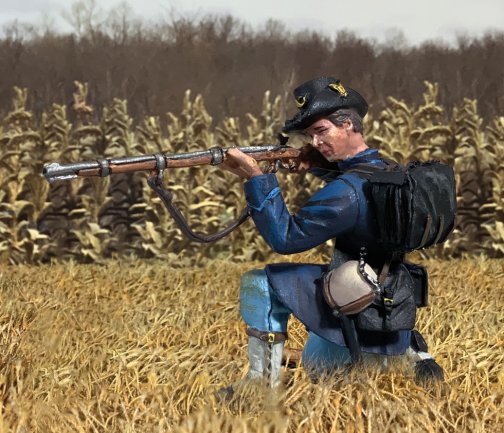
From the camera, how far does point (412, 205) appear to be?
A: 3.38 m

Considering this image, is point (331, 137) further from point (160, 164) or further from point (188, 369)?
point (188, 369)

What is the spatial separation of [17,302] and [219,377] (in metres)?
1.92

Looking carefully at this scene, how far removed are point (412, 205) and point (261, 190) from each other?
0.57 m

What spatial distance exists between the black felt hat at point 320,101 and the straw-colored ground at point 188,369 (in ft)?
3.37

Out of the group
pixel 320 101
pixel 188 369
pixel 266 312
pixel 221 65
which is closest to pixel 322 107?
pixel 320 101

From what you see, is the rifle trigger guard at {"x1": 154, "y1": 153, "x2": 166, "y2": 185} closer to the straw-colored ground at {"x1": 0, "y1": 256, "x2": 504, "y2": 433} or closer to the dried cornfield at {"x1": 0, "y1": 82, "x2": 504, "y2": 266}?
the straw-colored ground at {"x1": 0, "y1": 256, "x2": 504, "y2": 433}

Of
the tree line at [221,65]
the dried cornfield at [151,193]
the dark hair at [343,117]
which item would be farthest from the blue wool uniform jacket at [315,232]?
the tree line at [221,65]

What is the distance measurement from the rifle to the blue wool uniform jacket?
0.24m

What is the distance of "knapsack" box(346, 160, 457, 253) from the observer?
3.41 metres

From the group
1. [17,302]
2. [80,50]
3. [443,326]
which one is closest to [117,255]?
[17,302]

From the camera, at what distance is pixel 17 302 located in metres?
5.64

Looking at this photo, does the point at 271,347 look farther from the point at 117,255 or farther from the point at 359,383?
the point at 117,255

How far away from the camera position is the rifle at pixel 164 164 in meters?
3.45

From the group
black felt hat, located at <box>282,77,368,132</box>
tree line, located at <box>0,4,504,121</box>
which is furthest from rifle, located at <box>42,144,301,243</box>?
tree line, located at <box>0,4,504,121</box>
